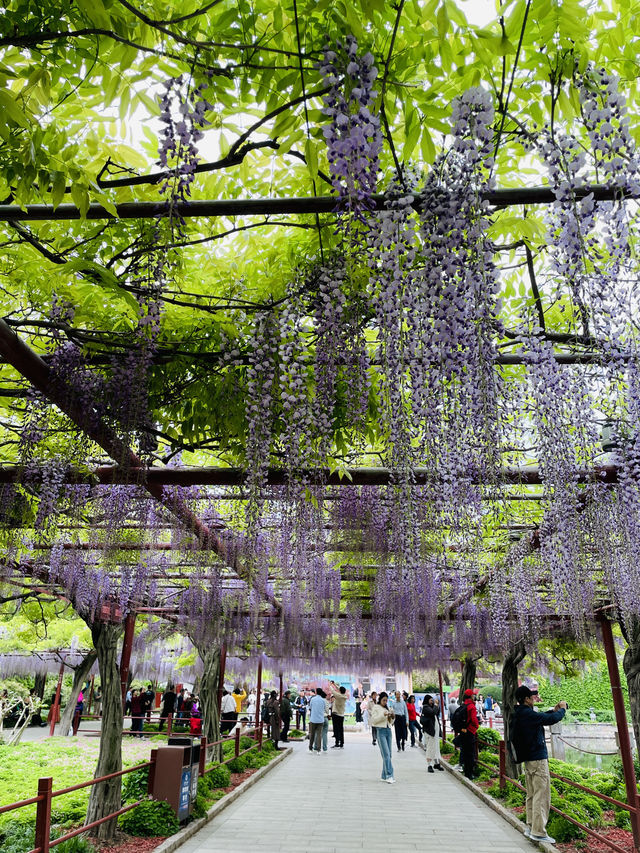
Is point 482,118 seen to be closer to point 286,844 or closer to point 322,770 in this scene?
point 286,844

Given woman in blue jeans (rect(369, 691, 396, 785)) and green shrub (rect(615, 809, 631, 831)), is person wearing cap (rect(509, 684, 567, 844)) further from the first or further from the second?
woman in blue jeans (rect(369, 691, 396, 785))

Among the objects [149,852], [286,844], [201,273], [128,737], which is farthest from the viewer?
[128,737]

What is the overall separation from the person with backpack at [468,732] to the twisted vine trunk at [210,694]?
166 inches

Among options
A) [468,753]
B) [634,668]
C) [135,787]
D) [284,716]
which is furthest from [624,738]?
[284,716]

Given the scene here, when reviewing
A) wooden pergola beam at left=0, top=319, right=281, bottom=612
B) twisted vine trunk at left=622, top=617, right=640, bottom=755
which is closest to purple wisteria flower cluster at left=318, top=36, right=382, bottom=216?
wooden pergola beam at left=0, top=319, right=281, bottom=612

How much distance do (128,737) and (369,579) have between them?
38.4 ft

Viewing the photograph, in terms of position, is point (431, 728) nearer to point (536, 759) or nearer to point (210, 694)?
point (210, 694)

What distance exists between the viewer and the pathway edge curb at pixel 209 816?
6.03 meters

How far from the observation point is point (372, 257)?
2953 millimetres

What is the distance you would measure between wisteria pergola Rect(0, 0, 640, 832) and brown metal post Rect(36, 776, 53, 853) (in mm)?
2038

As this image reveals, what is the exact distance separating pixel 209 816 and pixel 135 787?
973mm

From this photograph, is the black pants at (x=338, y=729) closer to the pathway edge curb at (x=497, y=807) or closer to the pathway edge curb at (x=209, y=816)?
the pathway edge curb at (x=497, y=807)

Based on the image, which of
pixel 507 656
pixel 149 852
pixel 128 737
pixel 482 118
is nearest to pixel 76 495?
pixel 149 852

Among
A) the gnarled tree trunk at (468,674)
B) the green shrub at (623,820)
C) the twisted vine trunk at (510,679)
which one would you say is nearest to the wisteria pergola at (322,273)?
the green shrub at (623,820)
